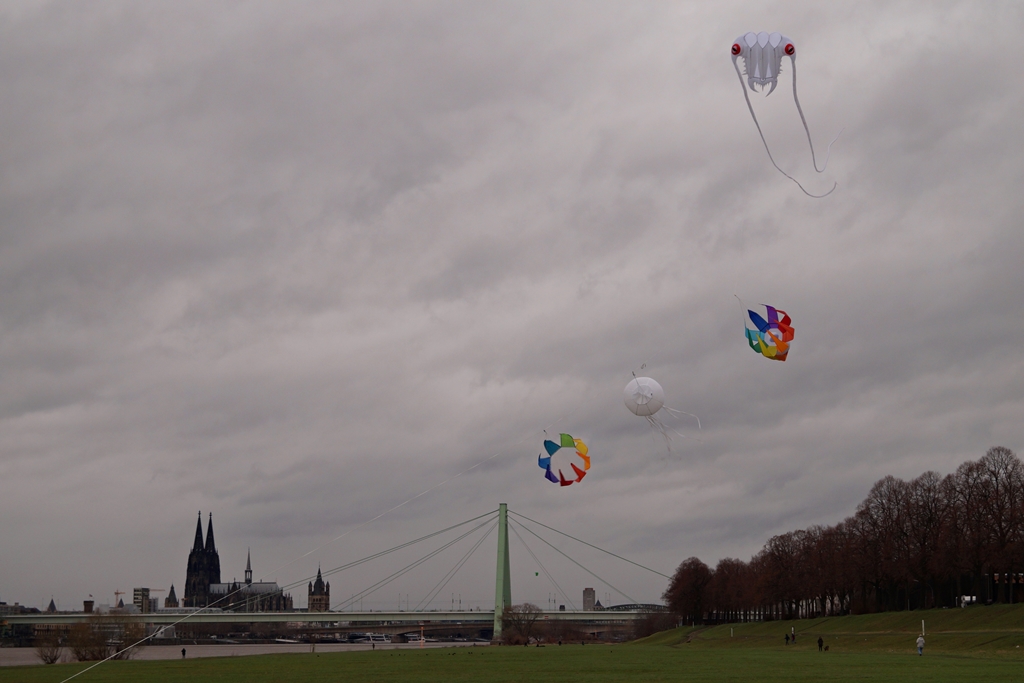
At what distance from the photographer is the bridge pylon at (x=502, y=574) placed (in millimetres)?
81200

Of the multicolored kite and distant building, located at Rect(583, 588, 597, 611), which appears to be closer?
the multicolored kite

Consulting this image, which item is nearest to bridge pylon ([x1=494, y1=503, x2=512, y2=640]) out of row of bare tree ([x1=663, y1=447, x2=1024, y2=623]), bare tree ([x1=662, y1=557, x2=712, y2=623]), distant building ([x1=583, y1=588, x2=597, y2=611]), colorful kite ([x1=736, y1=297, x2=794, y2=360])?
row of bare tree ([x1=663, y1=447, x2=1024, y2=623])

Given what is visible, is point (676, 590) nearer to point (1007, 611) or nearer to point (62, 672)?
point (1007, 611)

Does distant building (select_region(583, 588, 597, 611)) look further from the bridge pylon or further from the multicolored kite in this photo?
the multicolored kite

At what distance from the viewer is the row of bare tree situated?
6556 centimetres

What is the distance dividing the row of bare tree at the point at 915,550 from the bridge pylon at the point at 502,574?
27723mm

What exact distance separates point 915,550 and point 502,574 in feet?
113

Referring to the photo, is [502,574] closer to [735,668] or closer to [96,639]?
[96,639]

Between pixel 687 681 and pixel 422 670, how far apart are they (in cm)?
1222

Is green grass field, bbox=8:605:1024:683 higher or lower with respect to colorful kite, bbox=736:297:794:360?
lower

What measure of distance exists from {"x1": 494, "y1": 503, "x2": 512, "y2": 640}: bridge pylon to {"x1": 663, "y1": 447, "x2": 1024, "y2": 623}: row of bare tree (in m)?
27.7

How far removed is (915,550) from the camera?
2955 inches

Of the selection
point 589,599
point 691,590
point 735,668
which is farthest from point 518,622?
point 589,599

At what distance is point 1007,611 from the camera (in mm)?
56781
